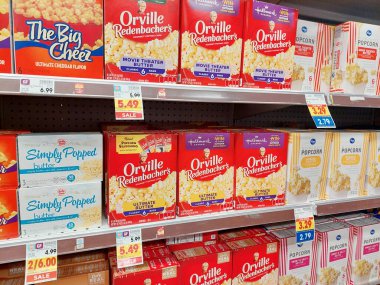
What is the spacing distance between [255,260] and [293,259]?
224mm

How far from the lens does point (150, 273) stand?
1.04 m

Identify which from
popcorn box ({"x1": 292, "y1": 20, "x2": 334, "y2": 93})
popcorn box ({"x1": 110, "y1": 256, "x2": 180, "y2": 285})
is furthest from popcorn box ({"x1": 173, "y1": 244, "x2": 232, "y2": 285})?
popcorn box ({"x1": 292, "y1": 20, "x2": 334, "y2": 93})

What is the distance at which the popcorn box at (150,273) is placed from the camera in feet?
3.31

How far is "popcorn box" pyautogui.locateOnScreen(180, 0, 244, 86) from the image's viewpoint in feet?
3.45

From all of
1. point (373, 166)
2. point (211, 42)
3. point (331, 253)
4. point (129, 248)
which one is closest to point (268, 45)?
point (211, 42)

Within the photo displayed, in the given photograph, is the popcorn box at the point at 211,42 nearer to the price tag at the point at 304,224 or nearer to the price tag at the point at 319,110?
the price tag at the point at 319,110

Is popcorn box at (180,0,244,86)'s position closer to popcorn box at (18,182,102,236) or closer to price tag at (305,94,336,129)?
price tag at (305,94,336,129)

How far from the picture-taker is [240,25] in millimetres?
1122

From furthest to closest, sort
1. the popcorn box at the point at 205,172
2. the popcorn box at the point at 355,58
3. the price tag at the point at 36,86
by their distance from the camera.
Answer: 1. the popcorn box at the point at 355,58
2. the popcorn box at the point at 205,172
3. the price tag at the point at 36,86

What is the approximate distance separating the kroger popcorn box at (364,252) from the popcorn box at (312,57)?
0.73 metres

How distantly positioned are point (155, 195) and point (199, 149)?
236 mm

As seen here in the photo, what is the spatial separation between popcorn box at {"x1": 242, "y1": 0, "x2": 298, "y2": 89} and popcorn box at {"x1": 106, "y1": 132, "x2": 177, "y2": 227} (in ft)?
1.44

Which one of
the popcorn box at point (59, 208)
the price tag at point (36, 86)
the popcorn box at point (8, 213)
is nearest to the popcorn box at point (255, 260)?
the popcorn box at point (59, 208)

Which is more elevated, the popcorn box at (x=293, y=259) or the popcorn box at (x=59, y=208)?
the popcorn box at (x=59, y=208)
